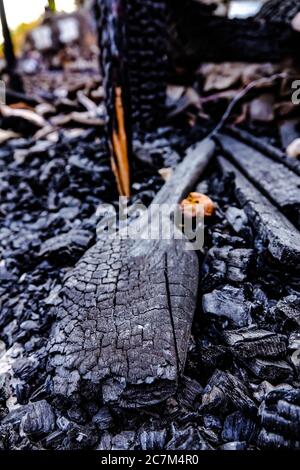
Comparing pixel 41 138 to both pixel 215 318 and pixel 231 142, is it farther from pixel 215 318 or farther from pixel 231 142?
pixel 215 318

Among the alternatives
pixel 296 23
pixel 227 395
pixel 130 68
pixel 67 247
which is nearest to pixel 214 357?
pixel 227 395

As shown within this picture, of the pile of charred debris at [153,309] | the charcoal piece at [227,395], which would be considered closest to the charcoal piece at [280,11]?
the pile of charred debris at [153,309]

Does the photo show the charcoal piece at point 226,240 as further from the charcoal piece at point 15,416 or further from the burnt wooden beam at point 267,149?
the charcoal piece at point 15,416

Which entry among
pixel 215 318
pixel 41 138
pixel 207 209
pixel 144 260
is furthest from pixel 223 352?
pixel 41 138

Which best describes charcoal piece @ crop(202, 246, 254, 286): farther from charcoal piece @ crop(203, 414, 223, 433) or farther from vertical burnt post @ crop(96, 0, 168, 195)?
vertical burnt post @ crop(96, 0, 168, 195)

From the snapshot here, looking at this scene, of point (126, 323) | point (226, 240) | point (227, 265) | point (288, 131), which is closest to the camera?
point (126, 323)

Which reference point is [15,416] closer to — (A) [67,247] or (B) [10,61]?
(A) [67,247]
